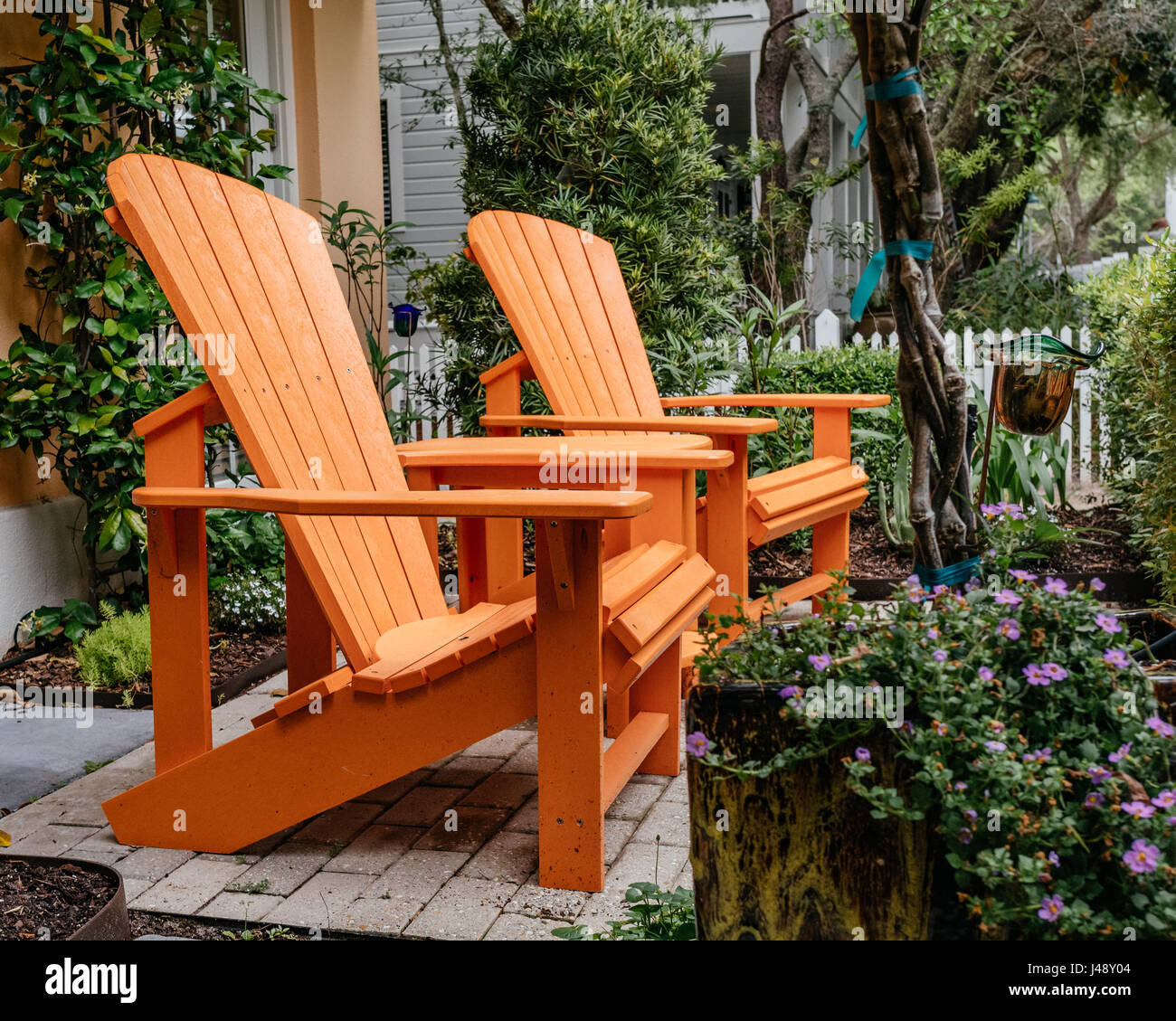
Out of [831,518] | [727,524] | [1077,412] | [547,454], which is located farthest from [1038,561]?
[547,454]

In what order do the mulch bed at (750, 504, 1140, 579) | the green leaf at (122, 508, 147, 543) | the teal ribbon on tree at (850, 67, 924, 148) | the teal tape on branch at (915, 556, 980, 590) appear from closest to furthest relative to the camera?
1. the teal ribbon on tree at (850, 67, 924, 148)
2. the teal tape on branch at (915, 556, 980, 590)
3. the green leaf at (122, 508, 147, 543)
4. the mulch bed at (750, 504, 1140, 579)

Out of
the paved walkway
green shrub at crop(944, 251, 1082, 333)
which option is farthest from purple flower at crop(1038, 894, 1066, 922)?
green shrub at crop(944, 251, 1082, 333)

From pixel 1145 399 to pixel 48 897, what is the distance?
438cm

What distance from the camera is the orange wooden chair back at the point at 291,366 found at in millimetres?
2465

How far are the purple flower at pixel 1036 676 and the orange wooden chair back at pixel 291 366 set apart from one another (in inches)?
58.8

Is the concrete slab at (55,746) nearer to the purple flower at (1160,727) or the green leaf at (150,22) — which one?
the green leaf at (150,22)

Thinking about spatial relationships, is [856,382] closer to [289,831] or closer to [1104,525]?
[1104,525]

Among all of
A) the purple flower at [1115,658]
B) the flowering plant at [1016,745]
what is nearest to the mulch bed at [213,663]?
the flowering plant at [1016,745]

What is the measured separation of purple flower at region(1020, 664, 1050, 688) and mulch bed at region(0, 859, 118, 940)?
149 centimetres

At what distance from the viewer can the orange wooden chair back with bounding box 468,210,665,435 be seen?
3682mm

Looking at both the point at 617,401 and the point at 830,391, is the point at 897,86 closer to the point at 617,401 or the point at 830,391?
the point at 617,401

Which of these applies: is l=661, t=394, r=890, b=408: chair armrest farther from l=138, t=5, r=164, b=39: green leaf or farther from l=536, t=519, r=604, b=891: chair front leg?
l=138, t=5, r=164, b=39: green leaf

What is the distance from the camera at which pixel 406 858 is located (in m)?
2.41

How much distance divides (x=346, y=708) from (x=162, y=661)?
497 mm
